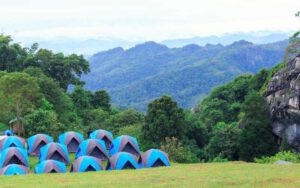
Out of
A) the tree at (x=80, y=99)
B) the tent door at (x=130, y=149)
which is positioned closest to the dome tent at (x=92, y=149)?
→ the tent door at (x=130, y=149)

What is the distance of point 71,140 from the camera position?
30359 millimetres

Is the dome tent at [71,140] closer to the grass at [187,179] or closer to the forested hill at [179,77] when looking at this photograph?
the grass at [187,179]

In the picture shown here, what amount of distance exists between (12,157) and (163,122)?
44.2 ft

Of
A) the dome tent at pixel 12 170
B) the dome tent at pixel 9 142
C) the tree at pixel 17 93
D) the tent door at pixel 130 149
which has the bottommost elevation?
the tent door at pixel 130 149

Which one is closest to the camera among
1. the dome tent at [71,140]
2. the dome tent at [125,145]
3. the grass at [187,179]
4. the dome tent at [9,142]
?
the grass at [187,179]

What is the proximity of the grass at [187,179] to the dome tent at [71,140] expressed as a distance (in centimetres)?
1248

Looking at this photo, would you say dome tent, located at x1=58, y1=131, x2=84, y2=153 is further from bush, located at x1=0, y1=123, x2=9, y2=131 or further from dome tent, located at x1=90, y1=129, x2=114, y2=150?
bush, located at x1=0, y1=123, x2=9, y2=131

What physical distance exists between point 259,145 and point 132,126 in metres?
11.3

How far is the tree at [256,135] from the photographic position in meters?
39.0

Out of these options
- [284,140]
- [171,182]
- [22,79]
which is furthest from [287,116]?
[171,182]

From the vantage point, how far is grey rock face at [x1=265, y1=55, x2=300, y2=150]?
36875mm

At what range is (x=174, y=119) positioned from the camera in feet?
115

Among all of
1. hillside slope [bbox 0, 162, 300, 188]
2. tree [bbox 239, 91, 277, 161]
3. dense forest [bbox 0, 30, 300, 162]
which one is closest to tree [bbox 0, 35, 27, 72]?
dense forest [bbox 0, 30, 300, 162]

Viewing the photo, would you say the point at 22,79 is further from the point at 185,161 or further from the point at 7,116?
the point at 185,161
